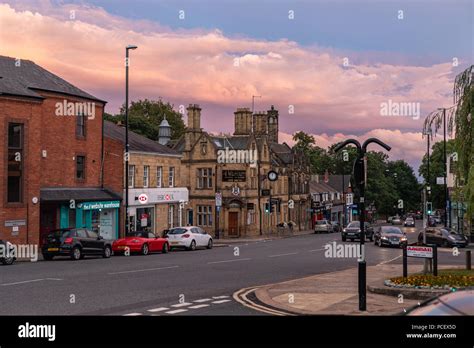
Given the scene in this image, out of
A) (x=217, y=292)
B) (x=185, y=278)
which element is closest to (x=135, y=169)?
(x=185, y=278)

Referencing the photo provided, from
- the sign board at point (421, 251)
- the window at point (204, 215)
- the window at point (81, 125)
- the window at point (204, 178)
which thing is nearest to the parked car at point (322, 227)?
the window at point (204, 215)

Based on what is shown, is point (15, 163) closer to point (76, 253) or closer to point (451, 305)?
point (76, 253)

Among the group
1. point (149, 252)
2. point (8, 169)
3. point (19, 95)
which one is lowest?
point (149, 252)

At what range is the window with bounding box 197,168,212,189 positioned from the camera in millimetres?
61375

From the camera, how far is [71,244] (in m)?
28.9

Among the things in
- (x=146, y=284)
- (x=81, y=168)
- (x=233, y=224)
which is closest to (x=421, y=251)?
(x=146, y=284)

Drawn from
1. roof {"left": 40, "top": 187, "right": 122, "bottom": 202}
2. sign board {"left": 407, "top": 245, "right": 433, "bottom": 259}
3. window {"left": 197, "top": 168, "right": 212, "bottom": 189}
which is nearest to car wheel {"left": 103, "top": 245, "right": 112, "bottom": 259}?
roof {"left": 40, "top": 187, "right": 122, "bottom": 202}

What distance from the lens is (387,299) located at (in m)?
15.4

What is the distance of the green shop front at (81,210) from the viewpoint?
36.8 meters

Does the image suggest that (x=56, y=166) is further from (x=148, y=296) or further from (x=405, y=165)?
(x=405, y=165)

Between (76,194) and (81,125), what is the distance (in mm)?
5016

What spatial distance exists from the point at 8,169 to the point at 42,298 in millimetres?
19089

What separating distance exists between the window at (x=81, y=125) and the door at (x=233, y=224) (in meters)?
22.9
